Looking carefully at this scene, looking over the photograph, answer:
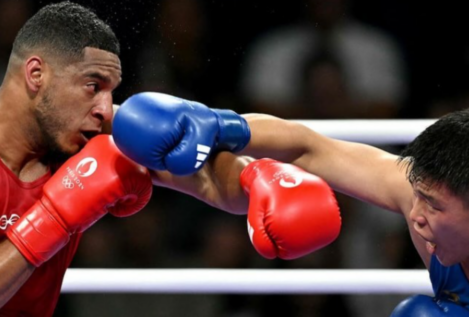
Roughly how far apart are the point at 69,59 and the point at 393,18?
1.77m

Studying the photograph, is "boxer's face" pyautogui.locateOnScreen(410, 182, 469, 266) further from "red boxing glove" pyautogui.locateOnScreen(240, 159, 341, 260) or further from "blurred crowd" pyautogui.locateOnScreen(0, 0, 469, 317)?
"blurred crowd" pyautogui.locateOnScreen(0, 0, 469, 317)

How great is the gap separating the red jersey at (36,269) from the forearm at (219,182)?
0.27 m

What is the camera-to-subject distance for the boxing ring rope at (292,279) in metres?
2.26

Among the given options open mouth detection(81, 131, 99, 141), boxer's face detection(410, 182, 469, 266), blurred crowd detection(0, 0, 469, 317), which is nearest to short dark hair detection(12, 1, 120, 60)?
open mouth detection(81, 131, 99, 141)

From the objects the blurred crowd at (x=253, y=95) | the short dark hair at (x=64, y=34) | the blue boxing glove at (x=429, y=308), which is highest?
the short dark hair at (x=64, y=34)

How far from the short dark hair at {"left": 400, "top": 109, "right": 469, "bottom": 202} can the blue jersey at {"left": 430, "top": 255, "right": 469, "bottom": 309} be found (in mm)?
203

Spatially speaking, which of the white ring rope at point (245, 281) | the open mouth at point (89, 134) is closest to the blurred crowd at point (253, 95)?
the white ring rope at point (245, 281)

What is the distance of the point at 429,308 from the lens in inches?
67.4

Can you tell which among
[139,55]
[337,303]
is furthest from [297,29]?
[337,303]

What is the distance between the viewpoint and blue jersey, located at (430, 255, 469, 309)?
1746 mm

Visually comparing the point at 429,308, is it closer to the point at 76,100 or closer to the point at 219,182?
the point at 219,182

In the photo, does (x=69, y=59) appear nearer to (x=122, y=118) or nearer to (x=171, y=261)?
(x=122, y=118)

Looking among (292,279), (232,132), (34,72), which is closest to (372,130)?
(292,279)

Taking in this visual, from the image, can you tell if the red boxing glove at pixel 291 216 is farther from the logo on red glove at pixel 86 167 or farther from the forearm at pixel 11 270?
the forearm at pixel 11 270
